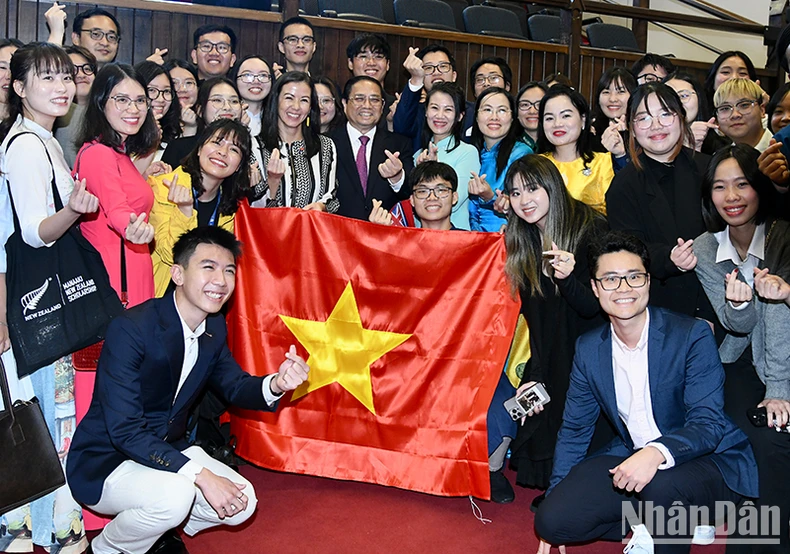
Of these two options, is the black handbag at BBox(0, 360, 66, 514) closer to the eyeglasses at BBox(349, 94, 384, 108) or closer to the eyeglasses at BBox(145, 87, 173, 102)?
the eyeglasses at BBox(145, 87, 173, 102)

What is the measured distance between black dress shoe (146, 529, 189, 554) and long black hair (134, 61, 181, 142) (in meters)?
2.07

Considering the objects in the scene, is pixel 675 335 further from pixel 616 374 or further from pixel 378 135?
pixel 378 135

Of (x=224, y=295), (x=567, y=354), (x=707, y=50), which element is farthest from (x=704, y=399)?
(x=707, y=50)

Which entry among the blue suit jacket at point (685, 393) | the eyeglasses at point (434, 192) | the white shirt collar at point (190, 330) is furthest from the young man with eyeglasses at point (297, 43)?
the blue suit jacket at point (685, 393)

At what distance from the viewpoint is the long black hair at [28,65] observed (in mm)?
2879

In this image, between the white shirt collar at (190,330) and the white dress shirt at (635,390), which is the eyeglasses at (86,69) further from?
the white dress shirt at (635,390)

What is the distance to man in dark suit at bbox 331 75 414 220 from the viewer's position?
4.08 m

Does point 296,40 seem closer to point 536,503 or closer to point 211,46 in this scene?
point 211,46

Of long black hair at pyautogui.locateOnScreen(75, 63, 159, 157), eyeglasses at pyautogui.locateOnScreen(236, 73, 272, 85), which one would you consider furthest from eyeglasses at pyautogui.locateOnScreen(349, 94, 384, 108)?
long black hair at pyautogui.locateOnScreen(75, 63, 159, 157)

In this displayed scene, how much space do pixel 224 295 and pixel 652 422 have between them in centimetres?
157

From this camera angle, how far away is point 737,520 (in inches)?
107

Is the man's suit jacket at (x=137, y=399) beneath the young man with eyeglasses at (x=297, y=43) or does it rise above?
beneath

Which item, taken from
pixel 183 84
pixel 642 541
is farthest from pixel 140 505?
pixel 183 84

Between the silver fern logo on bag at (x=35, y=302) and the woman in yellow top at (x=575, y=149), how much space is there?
2.29 meters
